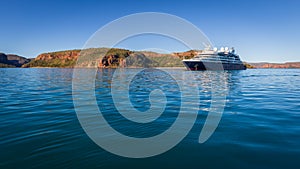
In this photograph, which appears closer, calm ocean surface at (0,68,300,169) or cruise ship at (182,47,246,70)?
calm ocean surface at (0,68,300,169)

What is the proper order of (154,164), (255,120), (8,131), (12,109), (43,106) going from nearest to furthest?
(154,164) → (8,131) → (255,120) → (12,109) → (43,106)

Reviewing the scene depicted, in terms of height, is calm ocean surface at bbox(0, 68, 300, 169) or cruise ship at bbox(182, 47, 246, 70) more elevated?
cruise ship at bbox(182, 47, 246, 70)

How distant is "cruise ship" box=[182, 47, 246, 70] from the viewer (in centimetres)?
8462

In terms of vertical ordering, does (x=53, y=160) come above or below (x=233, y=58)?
below

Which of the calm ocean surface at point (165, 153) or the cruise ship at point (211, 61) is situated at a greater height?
the cruise ship at point (211, 61)

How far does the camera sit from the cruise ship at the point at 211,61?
8462 cm

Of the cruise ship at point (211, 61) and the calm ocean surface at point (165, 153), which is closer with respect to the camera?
the calm ocean surface at point (165, 153)

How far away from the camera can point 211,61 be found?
291ft

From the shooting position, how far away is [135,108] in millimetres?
10578

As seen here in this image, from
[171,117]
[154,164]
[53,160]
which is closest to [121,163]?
[154,164]

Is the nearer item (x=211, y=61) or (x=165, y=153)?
(x=165, y=153)

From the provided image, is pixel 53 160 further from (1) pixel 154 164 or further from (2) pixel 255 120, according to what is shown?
(2) pixel 255 120

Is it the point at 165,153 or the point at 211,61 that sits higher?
the point at 211,61

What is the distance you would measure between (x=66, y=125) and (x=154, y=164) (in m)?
4.30
